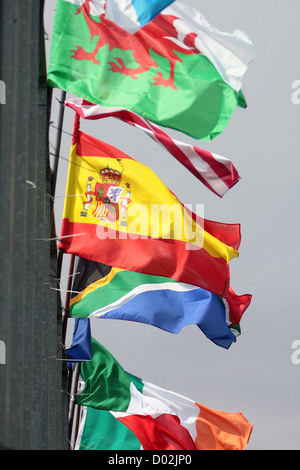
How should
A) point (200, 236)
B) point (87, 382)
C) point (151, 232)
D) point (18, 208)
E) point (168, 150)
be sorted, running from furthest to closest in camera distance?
point (87, 382)
point (200, 236)
point (151, 232)
point (168, 150)
point (18, 208)

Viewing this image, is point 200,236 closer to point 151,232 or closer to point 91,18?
point 151,232

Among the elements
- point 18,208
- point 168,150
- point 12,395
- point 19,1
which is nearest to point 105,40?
point 168,150

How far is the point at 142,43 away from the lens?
11.6m

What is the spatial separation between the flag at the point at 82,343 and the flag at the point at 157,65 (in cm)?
865

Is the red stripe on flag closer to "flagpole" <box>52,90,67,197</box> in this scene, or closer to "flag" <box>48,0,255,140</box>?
"flagpole" <box>52,90,67,197</box>

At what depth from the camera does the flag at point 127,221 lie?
47.3ft

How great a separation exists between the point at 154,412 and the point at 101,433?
10.3ft

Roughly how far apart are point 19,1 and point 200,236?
29.1 ft

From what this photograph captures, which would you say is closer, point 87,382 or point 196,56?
point 196,56

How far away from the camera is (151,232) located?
15016 mm

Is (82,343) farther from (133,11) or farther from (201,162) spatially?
(133,11)

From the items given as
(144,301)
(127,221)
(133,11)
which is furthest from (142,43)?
(144,301)

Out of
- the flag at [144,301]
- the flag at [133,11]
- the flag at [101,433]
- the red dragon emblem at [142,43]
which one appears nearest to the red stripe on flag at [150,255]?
the flag at [144,301]

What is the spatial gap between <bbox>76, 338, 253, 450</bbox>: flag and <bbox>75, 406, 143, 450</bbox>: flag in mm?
385
